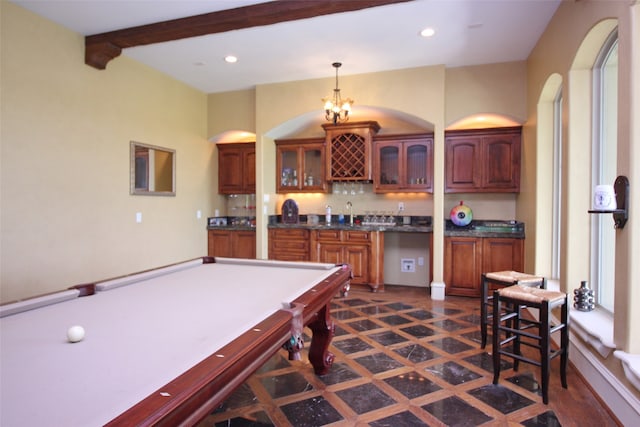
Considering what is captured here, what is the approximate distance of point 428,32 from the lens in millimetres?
3738

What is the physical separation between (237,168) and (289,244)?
5.18 feet

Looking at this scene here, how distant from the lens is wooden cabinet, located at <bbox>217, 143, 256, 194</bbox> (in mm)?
5863

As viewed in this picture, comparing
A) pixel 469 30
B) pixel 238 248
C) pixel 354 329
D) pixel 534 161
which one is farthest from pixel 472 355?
pixel 238 248

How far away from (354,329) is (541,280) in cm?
165

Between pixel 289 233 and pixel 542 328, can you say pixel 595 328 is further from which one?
pixel 289 233

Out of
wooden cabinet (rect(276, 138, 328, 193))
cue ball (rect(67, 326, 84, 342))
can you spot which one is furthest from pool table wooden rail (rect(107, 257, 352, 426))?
wooden cabinet (rect(276, 138, 328, 193))

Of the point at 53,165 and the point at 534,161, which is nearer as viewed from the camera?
the point at 53,165

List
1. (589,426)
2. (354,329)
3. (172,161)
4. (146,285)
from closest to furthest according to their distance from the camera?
1. (589,426)
2. (146,285)
3. (354,329)
4. (172,161)

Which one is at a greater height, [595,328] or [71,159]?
[71,159]

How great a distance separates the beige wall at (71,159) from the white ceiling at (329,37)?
305 millimetres

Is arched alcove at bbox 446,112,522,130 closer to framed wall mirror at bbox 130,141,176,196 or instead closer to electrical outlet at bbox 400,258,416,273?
electrical outlet at bbox 400,258,416,273

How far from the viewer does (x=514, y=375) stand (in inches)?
101

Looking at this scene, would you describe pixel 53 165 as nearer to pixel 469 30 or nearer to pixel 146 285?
pixel 146 285

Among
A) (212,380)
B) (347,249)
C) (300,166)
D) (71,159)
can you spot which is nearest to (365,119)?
(300,166)
